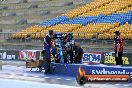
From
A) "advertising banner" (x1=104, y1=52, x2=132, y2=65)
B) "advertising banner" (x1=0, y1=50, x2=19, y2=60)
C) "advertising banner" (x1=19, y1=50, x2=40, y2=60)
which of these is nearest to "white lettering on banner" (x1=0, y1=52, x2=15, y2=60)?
"advertising banner" (x1=0, y1=50, x2=19, y2=60)

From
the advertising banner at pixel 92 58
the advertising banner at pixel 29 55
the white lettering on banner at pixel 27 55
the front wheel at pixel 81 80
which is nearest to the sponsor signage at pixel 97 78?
the front wheel at pixel 81 80

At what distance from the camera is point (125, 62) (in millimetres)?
18469

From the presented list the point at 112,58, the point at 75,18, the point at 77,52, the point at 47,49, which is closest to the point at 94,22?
the point at 75,18

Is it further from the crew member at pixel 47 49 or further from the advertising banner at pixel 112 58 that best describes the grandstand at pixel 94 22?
the crew member at pixel 47 49

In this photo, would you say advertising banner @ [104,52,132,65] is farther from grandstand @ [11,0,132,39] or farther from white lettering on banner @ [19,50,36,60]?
white lettering on banner @ [19,50,36,60]

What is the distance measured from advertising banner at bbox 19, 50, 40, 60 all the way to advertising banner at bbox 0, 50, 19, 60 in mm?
456

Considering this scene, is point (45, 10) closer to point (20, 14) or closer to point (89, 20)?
point (20, 14)

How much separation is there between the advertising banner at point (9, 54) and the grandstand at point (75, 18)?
4.08m

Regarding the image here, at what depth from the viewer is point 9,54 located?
945 inches

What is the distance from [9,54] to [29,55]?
1.79 meters

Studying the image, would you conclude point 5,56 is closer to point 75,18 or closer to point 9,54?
point 9,54

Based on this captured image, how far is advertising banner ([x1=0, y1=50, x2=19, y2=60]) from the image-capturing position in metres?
23.6

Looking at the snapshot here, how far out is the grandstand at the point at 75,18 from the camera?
2550cm

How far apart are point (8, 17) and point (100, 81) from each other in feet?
85.4
